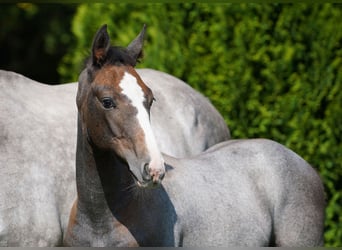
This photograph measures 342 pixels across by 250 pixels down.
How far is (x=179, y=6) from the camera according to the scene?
5836 millimetres

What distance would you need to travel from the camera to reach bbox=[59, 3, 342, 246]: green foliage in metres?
5.52

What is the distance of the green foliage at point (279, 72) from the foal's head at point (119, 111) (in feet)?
7.00

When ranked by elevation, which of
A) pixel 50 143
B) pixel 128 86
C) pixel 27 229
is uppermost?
pixel 128 86

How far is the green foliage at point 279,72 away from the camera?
5520 mm

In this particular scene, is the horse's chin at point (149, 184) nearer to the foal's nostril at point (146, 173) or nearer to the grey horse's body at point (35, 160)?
the foal's nostril at point (146, 173)

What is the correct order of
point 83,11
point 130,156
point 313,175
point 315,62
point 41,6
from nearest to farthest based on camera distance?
point 130,156, point 313,175, point 315,62, point 83,11, point 41,6

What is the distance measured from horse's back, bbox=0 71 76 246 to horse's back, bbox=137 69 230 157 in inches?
25.3

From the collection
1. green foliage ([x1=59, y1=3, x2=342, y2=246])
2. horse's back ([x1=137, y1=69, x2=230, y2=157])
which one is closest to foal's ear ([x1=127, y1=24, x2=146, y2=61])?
horse's back ([x1=137, y1=69, x2=230, y2=157])

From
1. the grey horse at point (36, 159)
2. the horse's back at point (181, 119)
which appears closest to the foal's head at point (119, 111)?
the grey horse at point (36, 159)

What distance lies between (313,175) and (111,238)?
53.5 inches

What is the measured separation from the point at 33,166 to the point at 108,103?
64 cm

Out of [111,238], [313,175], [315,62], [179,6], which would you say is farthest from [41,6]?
[111,238]

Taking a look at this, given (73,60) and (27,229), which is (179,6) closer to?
(73,60)

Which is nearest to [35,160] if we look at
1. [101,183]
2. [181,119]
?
[101,183]
